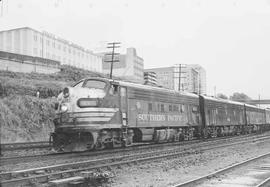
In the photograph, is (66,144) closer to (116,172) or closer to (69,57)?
(116,172)

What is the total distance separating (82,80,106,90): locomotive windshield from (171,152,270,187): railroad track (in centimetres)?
688

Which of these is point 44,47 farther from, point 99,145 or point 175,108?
point 99,145

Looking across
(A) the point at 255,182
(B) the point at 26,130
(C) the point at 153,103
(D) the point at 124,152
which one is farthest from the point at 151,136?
(B) the point at 26,130

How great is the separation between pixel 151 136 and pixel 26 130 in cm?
1187

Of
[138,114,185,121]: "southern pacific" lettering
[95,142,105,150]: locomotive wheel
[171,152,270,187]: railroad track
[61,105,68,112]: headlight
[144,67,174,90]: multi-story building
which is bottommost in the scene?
[171,152,270,187]: railroad track

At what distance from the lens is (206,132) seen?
26641 mm

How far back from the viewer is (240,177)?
33.8ft

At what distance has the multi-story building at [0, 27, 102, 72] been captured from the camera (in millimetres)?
74688

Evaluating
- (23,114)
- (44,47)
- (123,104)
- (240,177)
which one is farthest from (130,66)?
(240,177)

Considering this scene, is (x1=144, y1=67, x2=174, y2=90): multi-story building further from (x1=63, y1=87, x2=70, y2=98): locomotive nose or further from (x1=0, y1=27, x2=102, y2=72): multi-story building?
(x1=63, y1=87, x2=70, y2=98): locomotive nose

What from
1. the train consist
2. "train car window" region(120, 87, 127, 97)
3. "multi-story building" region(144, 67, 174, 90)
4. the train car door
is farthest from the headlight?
"multi-story building" region(144, 67, 174, 90)

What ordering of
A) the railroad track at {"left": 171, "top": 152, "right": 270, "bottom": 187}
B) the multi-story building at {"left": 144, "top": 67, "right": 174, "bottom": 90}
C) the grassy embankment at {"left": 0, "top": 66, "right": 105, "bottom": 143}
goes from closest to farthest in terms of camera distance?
1. the railroad track at {"left": 171, "top": 152, "right": 270, "bottom": 187}
2. the grassy embankment at {"left": 0, "top": 66, "right": 105, "bottom": 143}
3. the multi-story building at {"left": 144, "top": 67, "right": 174, "bottom": 90}

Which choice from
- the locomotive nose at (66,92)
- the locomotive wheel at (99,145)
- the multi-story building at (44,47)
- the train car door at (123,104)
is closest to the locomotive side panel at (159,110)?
the train car door at (123,104)

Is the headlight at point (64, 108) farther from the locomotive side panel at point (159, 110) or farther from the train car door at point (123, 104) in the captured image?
the locomotive side panel at point (159, 110)
